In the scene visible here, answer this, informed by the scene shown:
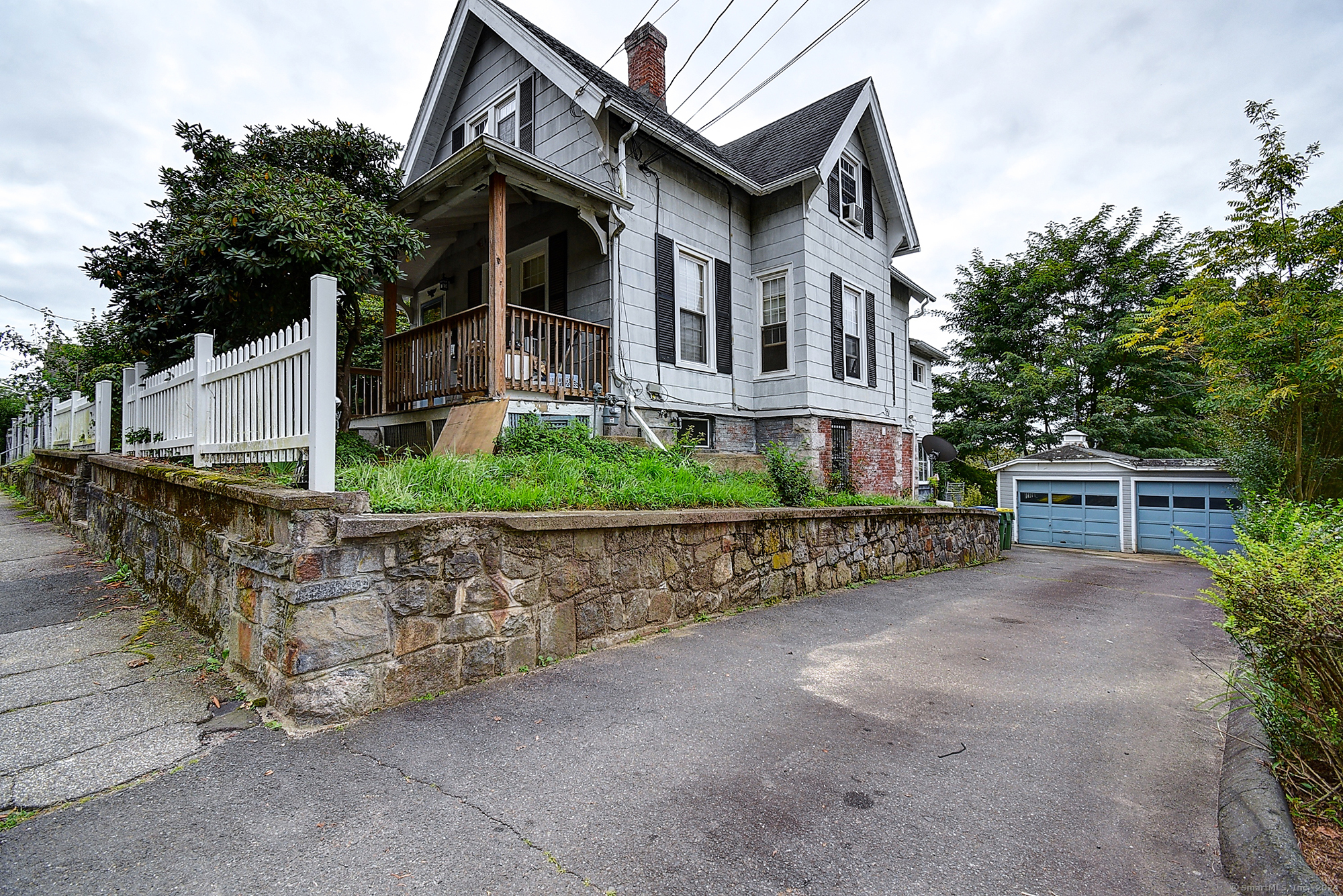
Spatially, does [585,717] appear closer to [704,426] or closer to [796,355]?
[704,426]

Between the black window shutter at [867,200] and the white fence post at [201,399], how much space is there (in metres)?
12.3

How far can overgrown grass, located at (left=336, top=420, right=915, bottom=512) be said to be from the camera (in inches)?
166

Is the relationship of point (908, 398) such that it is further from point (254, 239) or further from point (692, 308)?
point (254, 239)

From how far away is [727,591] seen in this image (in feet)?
19.1

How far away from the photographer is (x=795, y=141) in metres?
12.5

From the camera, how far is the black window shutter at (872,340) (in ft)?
43.8

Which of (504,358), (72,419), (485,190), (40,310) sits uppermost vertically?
(40,310)

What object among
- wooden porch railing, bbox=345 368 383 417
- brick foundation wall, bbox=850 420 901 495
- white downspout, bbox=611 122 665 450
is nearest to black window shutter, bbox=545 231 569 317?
white downspout, bbox=611 122 665 450

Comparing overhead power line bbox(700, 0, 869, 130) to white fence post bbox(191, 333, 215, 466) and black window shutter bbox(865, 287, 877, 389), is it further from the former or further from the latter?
white fence post bbox(191, 333, 215, 466)

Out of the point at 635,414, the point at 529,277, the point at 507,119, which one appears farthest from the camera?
the point at 507,119

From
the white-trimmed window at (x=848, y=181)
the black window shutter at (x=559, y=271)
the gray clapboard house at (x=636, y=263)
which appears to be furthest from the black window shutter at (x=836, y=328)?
the black window shutter at (x=559, y=271)

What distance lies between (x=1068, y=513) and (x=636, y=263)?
16157mm

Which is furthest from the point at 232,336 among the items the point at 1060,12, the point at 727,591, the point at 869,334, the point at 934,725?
the point at 869,334

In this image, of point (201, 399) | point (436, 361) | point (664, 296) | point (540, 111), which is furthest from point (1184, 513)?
point (201, 399)
